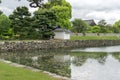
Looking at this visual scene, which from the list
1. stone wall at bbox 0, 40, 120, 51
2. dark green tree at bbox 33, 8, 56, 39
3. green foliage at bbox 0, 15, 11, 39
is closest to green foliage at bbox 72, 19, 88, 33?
stone wall at bbox 0, 40, 120, 51

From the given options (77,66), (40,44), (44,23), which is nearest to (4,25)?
(40,44)

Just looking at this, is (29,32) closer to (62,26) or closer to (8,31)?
(8,31)

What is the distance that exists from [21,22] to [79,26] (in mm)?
34471

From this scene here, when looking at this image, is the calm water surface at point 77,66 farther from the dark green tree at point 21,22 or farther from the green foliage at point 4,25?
the dark green tree at point 21,22

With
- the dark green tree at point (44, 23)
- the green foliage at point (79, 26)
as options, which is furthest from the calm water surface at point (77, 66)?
the green foliage at point (79, 26)

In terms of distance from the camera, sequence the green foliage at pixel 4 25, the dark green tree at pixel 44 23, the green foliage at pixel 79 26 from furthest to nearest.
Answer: the green foliage at pixel 79 26 → the dark green tree at pixel 44 23 → the green foliage at pixel 4 25

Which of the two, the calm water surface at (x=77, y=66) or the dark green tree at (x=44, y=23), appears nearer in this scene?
the calm water surface at (x=77, y=66)

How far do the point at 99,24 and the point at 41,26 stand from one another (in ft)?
136

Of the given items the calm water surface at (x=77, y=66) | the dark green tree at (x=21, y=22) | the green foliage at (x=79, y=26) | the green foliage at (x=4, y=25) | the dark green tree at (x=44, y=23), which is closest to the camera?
the calm water surface at (x=77, y=66)

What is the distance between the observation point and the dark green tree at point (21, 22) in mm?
43062

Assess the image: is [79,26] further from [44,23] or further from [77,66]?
[77,66]

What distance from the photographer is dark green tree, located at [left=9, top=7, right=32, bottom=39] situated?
141ft

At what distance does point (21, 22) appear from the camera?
43.4 m

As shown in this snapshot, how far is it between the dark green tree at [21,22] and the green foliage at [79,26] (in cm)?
3122
